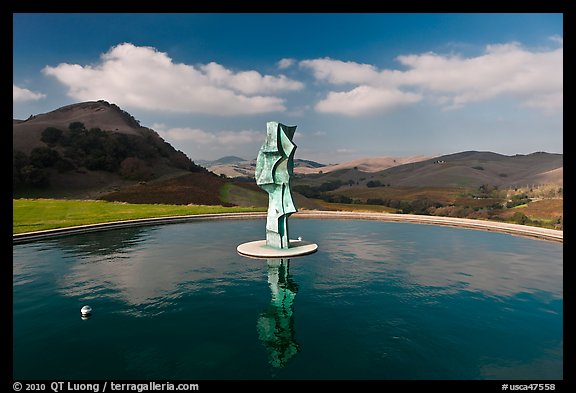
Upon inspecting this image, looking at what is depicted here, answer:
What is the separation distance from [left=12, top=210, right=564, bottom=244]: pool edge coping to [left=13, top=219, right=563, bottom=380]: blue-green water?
310 centimetres

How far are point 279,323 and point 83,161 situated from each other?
239 ft

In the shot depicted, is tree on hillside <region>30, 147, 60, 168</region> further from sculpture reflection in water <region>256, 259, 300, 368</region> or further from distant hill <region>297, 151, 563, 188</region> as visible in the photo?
distant hill <region>297, 151, 563, 188</region>

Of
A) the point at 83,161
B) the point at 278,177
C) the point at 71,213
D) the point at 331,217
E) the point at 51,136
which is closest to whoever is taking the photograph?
the point at 278,177

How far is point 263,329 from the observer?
10.6 m

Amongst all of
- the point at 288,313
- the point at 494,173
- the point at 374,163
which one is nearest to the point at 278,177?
the point at 288,313

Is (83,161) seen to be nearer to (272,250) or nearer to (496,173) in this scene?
(272,250)

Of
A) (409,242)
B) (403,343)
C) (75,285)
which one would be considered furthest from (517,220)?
(75,285)

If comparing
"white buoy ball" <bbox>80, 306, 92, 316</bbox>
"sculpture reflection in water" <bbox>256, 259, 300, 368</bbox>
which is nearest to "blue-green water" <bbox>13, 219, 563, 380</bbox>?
"sculpture reflection in water" <bbox>256, 259, 300, 368</bbox>

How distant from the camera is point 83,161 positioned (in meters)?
69.2

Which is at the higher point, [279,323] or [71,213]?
[71,213]

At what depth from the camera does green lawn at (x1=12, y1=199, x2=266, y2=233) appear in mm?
27812

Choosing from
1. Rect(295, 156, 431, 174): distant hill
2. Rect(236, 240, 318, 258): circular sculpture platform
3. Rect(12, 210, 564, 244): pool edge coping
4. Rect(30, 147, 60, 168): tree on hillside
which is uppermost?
Rect(295, 156, 431, 174): distant hill

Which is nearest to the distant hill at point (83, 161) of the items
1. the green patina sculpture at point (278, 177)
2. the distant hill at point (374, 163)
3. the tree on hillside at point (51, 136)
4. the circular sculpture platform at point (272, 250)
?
the tree on hillside at point (51, 136)
